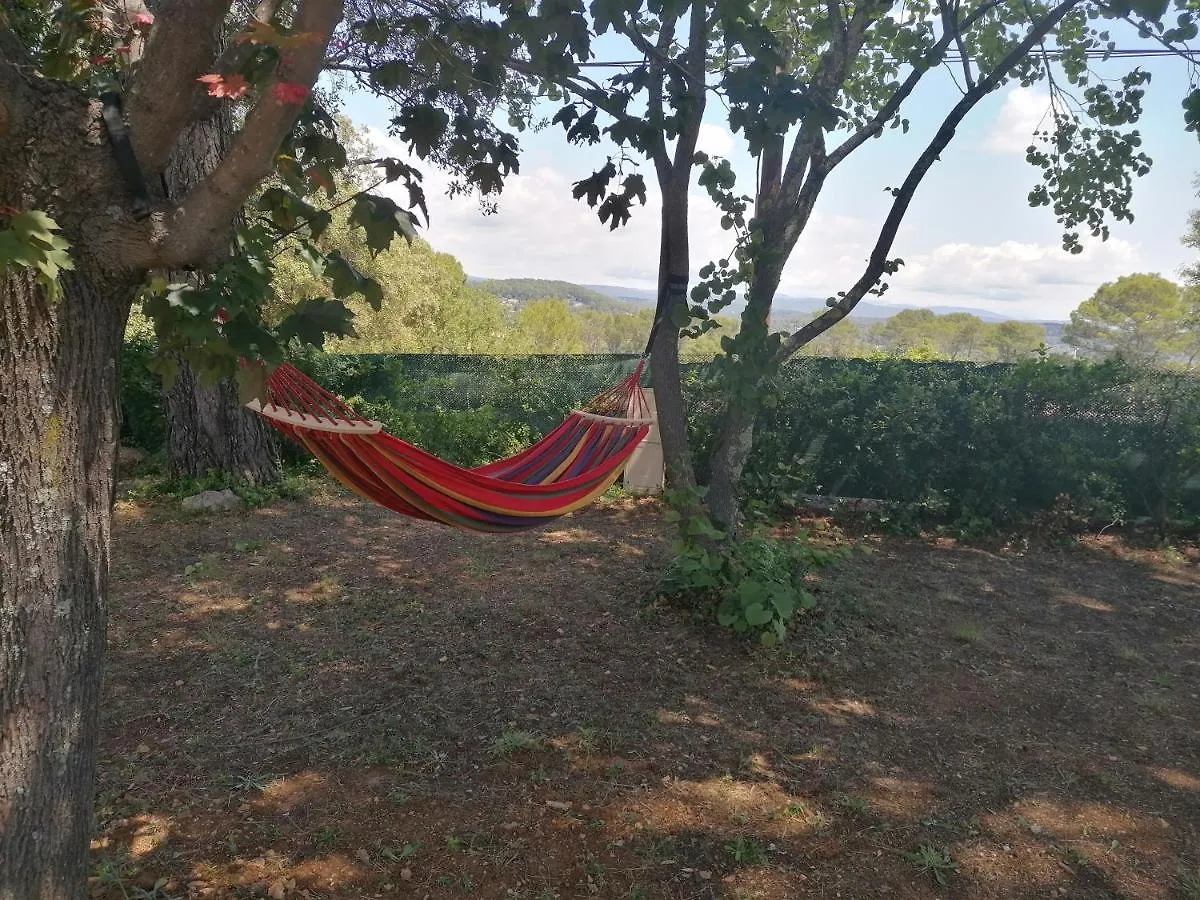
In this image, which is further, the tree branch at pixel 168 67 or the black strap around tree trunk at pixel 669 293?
the black strap around tree trunk at pixel 669 293

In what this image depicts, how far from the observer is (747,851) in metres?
1.78

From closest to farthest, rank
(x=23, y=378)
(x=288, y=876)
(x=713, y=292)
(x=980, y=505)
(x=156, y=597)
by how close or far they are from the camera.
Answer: (x=23, y=378)
(x=288, y=876)
(x=713, y=292)
(x=156, y=597)
(x=980, y=505)

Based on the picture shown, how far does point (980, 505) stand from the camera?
15.9 ft

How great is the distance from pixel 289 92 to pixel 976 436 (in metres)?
4.58

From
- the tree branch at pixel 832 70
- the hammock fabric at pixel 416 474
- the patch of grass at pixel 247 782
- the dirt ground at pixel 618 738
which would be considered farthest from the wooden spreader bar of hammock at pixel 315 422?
the tree branch at pixel 832 70

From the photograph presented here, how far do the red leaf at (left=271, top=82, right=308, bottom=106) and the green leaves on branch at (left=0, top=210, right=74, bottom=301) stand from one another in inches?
15.0

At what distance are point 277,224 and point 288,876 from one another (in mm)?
1394

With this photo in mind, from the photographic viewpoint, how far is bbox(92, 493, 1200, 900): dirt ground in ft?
5.70

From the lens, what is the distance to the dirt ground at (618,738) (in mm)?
1736

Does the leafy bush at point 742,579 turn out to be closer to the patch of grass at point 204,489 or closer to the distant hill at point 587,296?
the patch of grass at point 204,489

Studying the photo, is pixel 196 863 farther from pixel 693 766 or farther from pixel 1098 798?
pixel 1098 798

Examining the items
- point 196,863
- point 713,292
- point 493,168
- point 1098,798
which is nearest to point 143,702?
point 196,863

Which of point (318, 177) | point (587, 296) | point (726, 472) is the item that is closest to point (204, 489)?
point (726, 472)

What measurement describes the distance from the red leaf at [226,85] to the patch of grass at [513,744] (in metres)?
1.71
